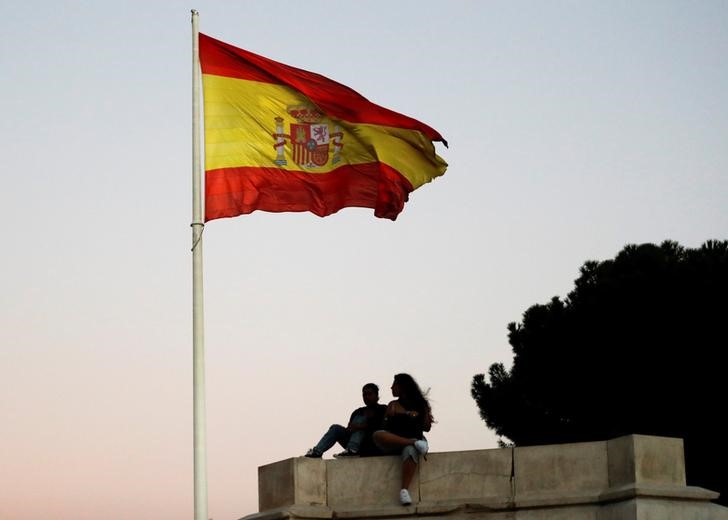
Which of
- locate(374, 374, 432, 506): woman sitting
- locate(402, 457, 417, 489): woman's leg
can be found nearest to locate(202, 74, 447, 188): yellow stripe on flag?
locate(374, 374, 432, 506): woman sitting

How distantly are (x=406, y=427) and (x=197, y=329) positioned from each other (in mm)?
2964

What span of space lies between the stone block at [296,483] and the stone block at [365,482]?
0.42ft

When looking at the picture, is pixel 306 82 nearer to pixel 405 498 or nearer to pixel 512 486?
pixel 405 498

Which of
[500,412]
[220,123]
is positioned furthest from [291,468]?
[500,412]

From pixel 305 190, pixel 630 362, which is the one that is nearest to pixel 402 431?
pixel 305 190

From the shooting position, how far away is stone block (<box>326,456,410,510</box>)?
17750 millimetres

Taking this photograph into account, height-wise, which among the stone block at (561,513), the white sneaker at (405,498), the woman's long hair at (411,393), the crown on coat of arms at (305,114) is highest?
the crown on coat of arms at (305,114)

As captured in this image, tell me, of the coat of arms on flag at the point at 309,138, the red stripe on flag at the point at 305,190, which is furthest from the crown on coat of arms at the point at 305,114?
the red stripe on flag at the point at 305,190

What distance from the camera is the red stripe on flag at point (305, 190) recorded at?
17484 millimetres

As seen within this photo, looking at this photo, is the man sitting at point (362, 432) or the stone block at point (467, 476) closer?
the stone block at point (467, 476)

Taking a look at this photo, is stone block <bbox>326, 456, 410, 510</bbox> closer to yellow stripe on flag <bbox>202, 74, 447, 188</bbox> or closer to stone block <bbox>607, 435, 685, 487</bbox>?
stone block <bbox>607, 435, 685, 487</bbox>

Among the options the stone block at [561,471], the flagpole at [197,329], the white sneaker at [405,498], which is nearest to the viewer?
the flagpole at [197,329]

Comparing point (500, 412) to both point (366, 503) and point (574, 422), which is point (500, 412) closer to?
point (574, 422)

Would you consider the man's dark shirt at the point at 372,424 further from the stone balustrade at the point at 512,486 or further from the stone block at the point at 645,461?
the stone block at the point at 645,461
